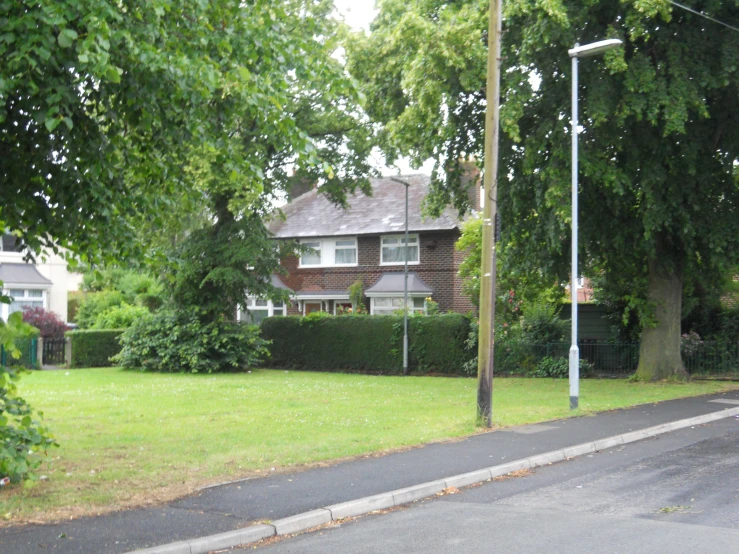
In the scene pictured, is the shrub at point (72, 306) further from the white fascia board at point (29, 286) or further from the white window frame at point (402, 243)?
the white window frame at point (402, 243)

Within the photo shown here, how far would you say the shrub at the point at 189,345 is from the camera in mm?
30188

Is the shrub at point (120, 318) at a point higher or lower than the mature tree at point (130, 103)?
lower

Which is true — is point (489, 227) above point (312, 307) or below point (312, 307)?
above

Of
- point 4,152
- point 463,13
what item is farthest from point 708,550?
point 463,13

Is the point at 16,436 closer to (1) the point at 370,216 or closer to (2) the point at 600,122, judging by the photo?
(2) the point at 600,122

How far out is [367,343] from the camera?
32500 mm

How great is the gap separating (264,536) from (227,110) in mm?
4691

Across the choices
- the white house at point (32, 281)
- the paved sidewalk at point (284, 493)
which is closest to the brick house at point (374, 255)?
the white house at point (32, 281)

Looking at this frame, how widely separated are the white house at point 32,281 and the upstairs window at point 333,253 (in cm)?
1291

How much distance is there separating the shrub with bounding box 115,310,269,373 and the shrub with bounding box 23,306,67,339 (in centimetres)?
621

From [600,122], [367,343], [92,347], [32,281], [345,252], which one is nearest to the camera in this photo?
[600,122]

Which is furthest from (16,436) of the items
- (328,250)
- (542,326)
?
(328,250)

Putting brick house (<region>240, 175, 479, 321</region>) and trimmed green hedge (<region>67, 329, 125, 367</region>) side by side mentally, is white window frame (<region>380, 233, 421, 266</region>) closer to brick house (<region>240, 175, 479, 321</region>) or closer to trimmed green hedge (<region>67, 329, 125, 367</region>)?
brick house (<region>240, 175, 479, 321</region>)

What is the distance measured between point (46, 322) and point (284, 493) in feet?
98.0
